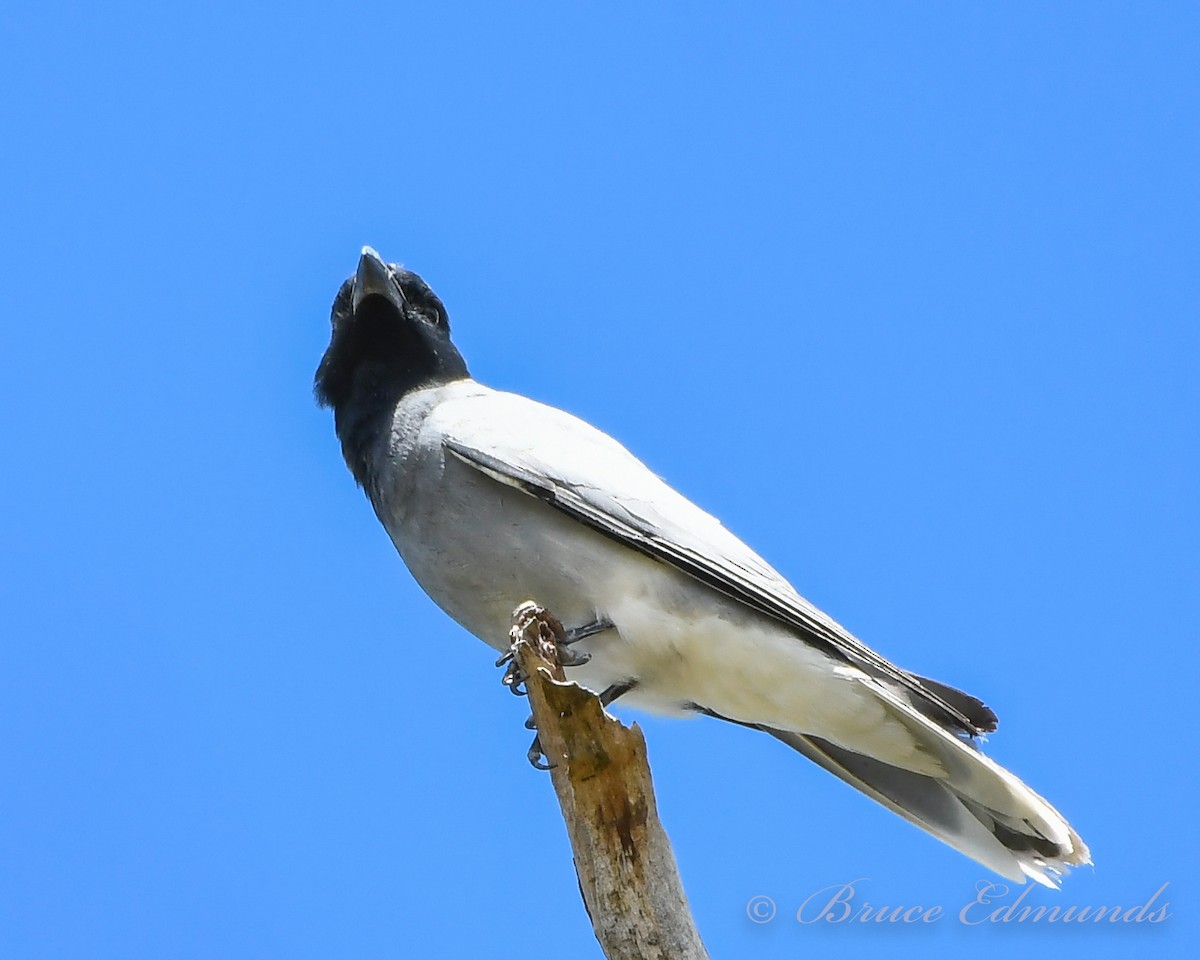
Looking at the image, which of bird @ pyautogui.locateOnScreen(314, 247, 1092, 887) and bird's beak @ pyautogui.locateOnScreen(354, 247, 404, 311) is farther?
bird's beak @ pyautogui.locateOnScreen(354, 247, 404, 311)

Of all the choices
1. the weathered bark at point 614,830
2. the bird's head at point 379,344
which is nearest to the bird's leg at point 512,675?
the weathered bark at point 614,830

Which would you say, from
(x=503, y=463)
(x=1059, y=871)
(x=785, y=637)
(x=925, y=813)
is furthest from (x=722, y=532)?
(x=1059, y=871)

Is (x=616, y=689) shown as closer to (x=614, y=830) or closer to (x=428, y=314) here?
(x=614, y=830)

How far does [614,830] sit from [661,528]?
1648mm

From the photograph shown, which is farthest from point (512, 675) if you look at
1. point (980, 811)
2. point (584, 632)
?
point (980, 811)

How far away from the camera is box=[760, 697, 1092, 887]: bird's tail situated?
5484 mm

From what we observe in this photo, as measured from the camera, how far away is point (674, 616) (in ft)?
18.7

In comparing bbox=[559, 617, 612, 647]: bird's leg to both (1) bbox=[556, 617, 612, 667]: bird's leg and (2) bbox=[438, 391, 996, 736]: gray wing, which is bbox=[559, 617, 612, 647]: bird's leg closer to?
(1) bbox=[556, 617, 612, 667]: bird's leg

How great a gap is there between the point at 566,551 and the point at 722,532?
84cm

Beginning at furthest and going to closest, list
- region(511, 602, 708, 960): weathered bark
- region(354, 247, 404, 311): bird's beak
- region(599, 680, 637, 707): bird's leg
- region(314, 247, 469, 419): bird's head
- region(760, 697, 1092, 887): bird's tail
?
region(354, 247, 404, 311): bird's beak < region(314, 247, 469, 419): bird's head < region(599, 680, 637, 707): bird's leg < region(760, 697, 1092, 887): bird's tail < region(511, 602, 708, 960): weathered bark

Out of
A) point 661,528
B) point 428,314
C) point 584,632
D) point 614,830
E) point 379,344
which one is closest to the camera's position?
point 614,830

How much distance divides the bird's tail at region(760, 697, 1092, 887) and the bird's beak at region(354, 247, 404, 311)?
3.48m

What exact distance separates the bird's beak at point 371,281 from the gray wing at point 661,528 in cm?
144

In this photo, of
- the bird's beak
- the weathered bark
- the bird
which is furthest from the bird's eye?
the weathered bark
